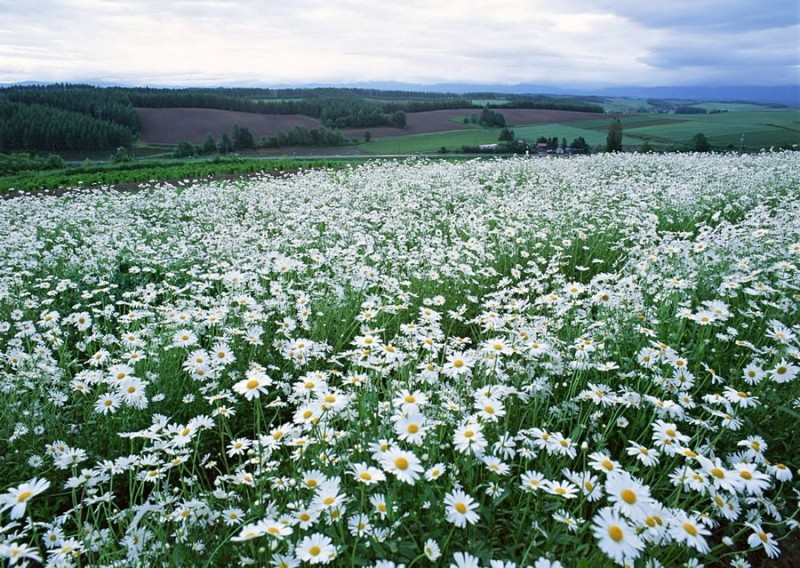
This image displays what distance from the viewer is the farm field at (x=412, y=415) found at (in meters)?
2.16

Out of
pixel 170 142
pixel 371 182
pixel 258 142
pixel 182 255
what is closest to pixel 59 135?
pixel 170 142

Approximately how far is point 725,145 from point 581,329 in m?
39.1

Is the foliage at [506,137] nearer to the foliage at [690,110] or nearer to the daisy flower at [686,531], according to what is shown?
the foliage at [690,110]

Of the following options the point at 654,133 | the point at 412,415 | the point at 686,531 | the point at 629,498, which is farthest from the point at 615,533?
the point at 654,133

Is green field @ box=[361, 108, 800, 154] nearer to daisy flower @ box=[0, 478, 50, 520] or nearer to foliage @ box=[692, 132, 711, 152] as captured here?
foliage @ box=[692, 132, 711, 152]

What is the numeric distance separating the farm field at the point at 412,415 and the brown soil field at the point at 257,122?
45.8 meters

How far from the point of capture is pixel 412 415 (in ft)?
7.50

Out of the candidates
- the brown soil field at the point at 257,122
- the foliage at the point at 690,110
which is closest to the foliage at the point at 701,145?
the brown soil field at the point at 257,122

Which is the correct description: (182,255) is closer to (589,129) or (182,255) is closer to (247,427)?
(247,427)

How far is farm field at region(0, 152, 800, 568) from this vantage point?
2164 mm

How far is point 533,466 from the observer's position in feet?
9.73

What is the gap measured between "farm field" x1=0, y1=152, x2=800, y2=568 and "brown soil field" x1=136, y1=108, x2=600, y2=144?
150 feet

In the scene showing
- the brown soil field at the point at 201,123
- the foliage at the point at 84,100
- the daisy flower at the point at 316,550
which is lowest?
the daisy flower at the point at 316,550

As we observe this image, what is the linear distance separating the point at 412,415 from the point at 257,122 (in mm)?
55218
